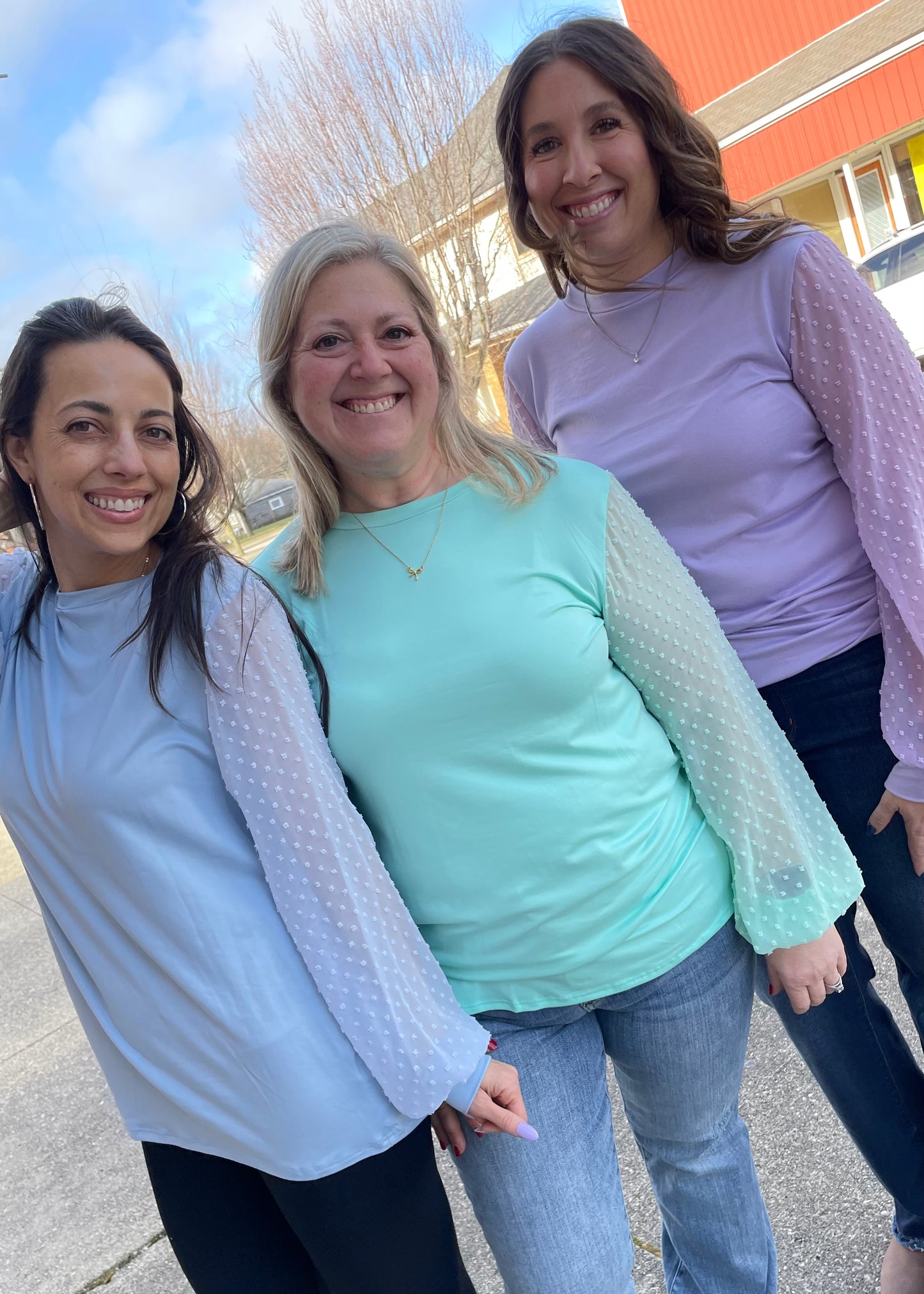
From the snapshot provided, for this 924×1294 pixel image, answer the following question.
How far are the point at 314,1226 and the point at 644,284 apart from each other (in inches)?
69.9

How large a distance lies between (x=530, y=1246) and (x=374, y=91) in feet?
43.9

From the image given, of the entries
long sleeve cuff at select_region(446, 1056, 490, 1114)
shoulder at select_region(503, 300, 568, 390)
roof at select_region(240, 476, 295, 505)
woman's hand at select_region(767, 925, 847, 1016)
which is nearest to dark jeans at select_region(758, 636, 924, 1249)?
woman's hand at select_region(767, 925, 847, 1016)

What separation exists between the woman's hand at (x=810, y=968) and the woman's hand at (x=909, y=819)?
0.72ft

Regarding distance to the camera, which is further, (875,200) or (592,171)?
(875,200)

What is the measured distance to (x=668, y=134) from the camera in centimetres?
199

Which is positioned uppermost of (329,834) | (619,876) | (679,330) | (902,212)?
(679,330)

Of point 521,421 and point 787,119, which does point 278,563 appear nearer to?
point 521,421

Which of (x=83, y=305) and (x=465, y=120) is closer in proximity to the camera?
(x=83, y=305)

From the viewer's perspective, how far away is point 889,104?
1399cm

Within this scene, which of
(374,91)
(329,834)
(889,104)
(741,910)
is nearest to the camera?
(329,834)

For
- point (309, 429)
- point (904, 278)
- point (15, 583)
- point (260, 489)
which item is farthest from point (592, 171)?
point (260, 489)

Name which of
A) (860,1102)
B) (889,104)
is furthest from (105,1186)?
(889,104)

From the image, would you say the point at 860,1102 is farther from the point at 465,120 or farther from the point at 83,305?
the point at 465,120

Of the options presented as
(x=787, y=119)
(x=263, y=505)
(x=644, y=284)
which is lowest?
(x=263, y=505)
